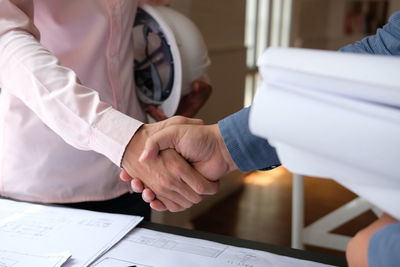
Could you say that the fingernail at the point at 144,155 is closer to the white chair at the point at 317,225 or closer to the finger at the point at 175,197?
the finger at the point at 175,197

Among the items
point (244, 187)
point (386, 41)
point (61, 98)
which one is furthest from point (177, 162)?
point (244, 187)

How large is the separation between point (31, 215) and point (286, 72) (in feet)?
2.03

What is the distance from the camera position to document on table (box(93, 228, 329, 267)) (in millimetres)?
622

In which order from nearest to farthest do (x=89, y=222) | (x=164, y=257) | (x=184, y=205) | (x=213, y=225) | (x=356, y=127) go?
(x=356, y=127)
(x=164, y=257)
(x=89, y=222)
(x=184, y=205)
(x=213, y=225)

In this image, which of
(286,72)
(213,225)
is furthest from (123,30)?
(213,225)

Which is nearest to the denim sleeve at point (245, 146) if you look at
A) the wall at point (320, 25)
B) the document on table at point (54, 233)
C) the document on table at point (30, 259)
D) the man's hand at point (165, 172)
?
the man's hand at point (165, 172)

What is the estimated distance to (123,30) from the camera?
974mm

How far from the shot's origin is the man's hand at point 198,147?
85 centimetres

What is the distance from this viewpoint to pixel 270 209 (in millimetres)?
2715

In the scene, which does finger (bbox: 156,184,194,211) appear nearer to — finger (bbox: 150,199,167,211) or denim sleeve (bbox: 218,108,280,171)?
finger (bbox: 150,199,167,211)

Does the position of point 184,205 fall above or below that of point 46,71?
Answer: below

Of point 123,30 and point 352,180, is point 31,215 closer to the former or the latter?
point 123,30

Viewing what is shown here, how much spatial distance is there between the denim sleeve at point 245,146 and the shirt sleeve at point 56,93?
7.3 inches

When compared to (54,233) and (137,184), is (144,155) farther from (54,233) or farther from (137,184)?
(54,233)
